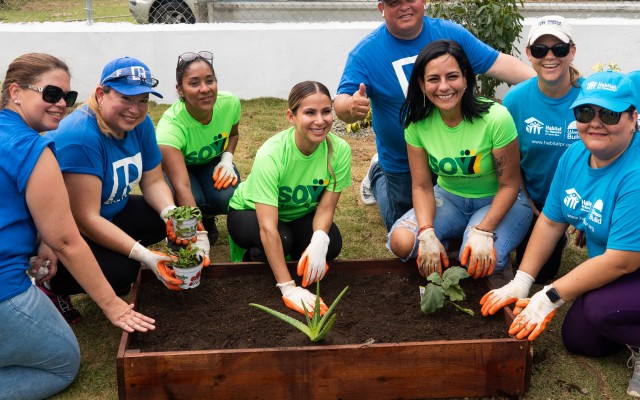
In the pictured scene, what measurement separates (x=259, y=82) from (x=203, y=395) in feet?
15.4

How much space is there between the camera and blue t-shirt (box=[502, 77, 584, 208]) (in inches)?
134

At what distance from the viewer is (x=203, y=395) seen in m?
2.65

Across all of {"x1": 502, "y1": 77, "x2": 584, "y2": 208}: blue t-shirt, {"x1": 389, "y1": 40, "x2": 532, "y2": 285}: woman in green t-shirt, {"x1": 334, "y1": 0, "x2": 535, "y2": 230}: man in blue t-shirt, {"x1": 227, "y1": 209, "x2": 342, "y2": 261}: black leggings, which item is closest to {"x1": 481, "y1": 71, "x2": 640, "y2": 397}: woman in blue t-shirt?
{"x1": 389, "y1": 40, "x2": 532, "y2": 285}: woman in green t-shirt

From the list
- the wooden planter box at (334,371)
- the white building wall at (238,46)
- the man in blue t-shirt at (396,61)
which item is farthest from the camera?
the white building wall at (238,46)

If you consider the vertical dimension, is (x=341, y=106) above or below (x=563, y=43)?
below

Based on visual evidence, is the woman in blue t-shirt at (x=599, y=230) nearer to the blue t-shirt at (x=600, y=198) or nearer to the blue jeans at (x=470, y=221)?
the blue t-shirt at (x=600, y=198)

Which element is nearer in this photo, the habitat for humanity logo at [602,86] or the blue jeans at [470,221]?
the habitat for humanity logo at [602,86]

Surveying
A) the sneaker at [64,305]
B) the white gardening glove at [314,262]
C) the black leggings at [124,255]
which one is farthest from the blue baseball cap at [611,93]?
the sneaker at [64,305]

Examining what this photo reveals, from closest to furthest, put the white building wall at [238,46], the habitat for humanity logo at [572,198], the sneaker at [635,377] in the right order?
the sneaker at [635,377], the habitat for humanity logo at [572,198], the white building wall at [238,46]

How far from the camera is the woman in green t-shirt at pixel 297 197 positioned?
3.21 meters

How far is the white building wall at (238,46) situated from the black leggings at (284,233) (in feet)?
11.6

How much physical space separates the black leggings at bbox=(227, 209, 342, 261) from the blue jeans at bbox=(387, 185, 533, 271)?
35cm

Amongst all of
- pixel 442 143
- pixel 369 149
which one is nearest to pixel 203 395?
A: pixel 442 143

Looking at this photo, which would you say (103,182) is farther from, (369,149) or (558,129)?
(369,149)
